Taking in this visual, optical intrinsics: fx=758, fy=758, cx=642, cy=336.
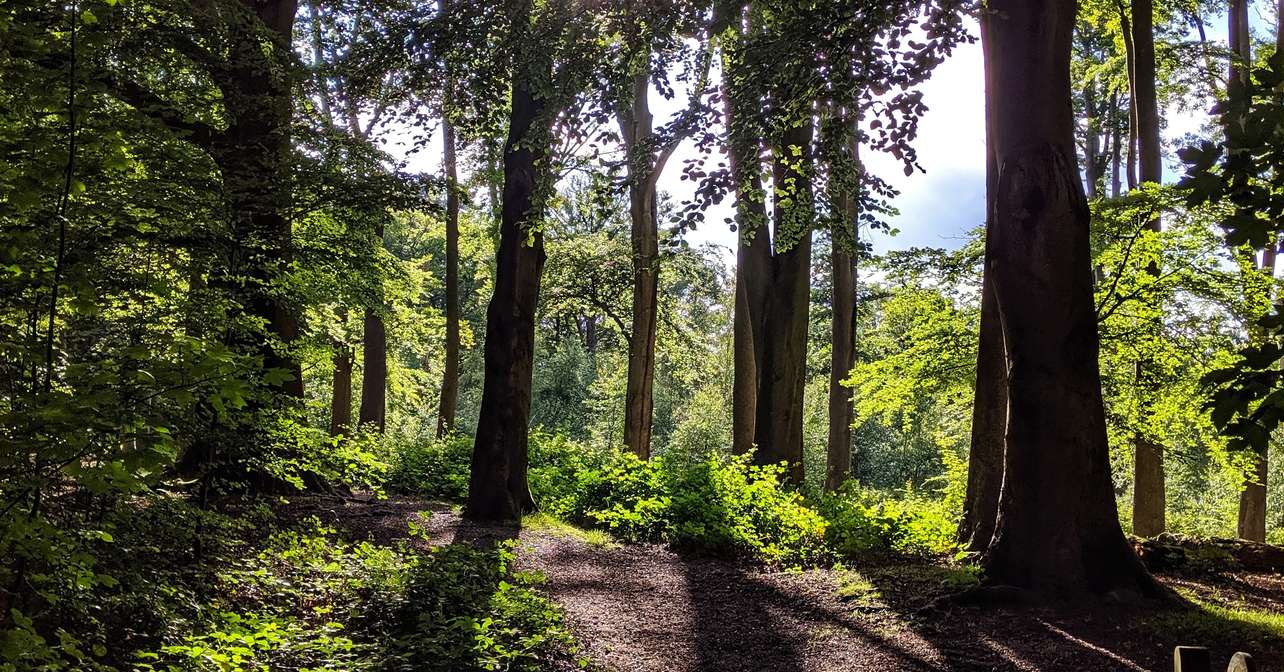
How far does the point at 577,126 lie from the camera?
291 inches

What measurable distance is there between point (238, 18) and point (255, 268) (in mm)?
3053

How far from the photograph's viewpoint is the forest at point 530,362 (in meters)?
3.14

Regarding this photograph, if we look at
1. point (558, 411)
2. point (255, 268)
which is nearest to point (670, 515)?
point (255, 268)

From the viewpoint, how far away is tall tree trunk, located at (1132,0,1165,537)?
39.6ft

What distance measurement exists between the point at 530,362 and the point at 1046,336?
22.9ft

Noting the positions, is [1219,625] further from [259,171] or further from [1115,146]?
[1115,146]

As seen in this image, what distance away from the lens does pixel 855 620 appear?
634 centimetres

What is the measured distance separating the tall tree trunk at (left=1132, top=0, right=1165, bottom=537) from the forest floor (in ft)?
15.3

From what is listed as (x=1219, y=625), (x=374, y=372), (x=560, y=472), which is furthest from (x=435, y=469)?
(x=1219, y=625)

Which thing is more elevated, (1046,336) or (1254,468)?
(1046,336)

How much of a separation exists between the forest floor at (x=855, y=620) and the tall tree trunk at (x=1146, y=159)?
468 centimetres

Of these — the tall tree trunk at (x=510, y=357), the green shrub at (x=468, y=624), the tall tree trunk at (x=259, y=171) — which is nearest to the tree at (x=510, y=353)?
the tall tree trunk at (x=510, y=357)

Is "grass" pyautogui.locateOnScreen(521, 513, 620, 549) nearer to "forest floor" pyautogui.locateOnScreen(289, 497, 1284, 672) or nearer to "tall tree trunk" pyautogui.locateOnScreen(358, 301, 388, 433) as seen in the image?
"forest floor" pyautogui.locateOnScreen(289, 497, 1284, 672)

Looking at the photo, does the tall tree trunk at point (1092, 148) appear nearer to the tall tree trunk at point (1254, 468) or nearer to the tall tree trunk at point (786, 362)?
the tall tree trunk at point (1254, 468)
